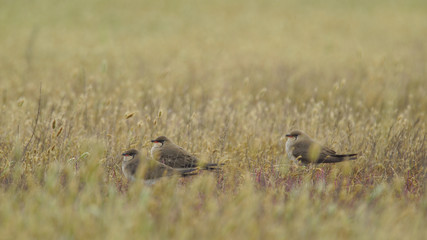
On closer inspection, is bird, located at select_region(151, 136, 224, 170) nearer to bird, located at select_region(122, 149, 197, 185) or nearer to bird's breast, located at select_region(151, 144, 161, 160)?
bird's breast, located at select_region(151, 144, 161, 160)

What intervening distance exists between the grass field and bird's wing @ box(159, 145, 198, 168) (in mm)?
198

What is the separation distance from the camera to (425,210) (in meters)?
4.45

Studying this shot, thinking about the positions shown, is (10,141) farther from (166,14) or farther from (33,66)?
(166,14)

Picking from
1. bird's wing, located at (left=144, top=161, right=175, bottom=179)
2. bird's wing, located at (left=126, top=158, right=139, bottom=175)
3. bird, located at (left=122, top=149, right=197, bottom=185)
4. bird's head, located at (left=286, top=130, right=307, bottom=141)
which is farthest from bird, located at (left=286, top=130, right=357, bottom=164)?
bird's wing, located at (left=126, top=158, right=139, bottom=175)

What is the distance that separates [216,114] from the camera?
26.0 ft

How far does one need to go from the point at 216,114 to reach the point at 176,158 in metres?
2.63

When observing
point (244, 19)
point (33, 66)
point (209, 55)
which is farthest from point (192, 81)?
point (244, 19)

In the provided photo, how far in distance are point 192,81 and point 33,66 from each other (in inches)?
190

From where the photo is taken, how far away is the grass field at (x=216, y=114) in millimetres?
3646

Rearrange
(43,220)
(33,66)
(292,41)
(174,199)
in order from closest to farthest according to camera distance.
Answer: (43,220) < (174,199) < (33,66) < (292,41)

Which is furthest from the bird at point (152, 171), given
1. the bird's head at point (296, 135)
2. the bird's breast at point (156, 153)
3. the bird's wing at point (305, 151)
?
the bird's head at point (296, 135)

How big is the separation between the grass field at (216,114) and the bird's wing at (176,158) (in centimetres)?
20

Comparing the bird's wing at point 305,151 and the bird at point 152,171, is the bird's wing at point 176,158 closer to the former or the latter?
the bird at point 152,171

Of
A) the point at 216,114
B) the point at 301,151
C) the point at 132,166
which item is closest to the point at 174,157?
the point at 132,166
